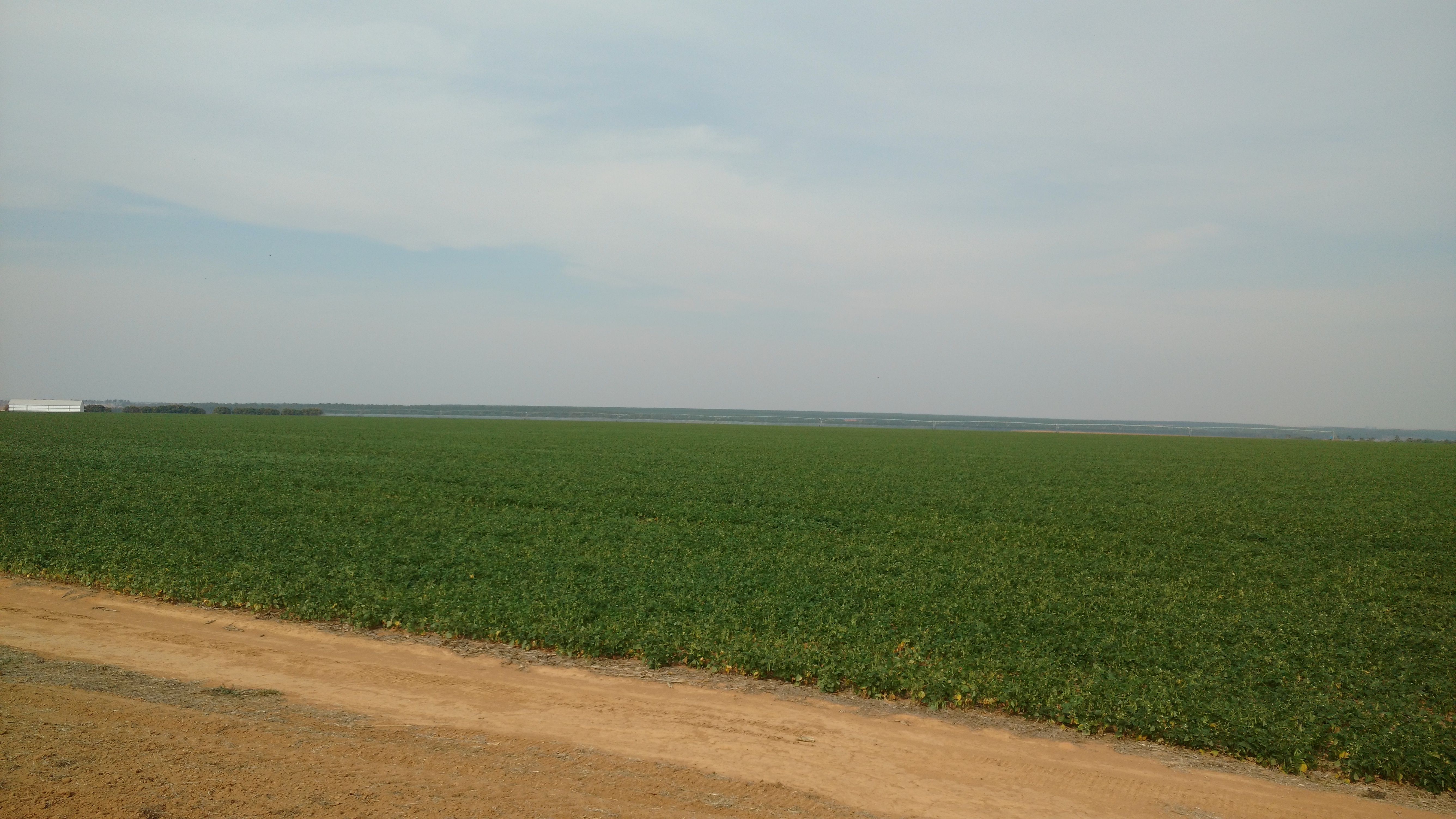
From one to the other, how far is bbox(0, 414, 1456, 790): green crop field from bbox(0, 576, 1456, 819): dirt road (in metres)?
0.68

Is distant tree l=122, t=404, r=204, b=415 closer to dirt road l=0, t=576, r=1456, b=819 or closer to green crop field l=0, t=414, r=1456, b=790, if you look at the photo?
green crop field l=0, t=414, r=1456, b=790

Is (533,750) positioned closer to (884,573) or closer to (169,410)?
(884,573)

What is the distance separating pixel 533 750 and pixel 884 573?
28.3 ft

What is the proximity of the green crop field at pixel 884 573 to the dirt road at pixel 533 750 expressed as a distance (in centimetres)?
68

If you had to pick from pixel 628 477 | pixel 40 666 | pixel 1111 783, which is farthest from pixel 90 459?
pixel 1111 783

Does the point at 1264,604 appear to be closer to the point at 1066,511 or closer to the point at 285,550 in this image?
the point at 1066,511

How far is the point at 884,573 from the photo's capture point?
14438mm

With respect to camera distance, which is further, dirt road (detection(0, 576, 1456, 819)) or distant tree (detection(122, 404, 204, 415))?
distant tree (detection(122, 404, 204, 415))

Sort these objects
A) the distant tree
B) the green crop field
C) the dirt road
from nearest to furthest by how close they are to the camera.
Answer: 1. the dirt road
2. the green crop field
3. the distant tree

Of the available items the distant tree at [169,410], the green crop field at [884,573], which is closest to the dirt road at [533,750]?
the green crop field at [884,573]

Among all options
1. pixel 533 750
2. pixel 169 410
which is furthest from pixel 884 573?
pixel 169 410

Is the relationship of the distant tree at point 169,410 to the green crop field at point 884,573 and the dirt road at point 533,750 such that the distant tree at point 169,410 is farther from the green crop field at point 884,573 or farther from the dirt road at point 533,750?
the dirt road at point 533,750

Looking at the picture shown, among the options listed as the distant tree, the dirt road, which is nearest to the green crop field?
the dirt road

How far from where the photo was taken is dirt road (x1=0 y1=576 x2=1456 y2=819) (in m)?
6.06
